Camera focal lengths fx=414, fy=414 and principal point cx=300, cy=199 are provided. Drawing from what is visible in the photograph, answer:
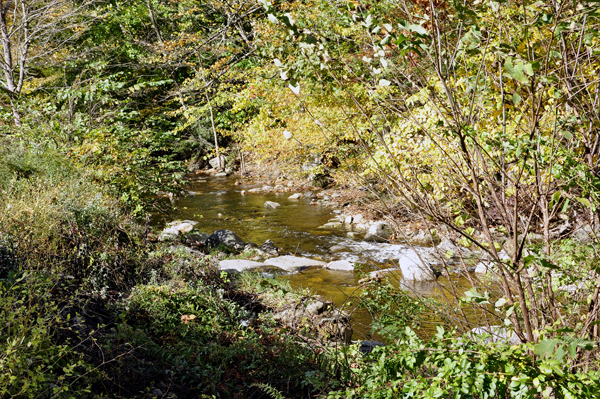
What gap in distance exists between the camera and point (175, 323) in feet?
13.7

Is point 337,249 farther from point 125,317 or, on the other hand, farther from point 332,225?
point 125,317

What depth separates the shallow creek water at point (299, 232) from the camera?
6648 millimetres

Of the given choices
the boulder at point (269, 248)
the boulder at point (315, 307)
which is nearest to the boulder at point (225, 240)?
the boulder at point (269, 248)

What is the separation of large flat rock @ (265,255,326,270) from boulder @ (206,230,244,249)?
1289mm

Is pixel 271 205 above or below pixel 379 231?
above

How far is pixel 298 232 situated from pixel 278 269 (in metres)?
2.93

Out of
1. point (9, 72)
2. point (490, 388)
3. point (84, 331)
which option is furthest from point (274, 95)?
point (490, 388)

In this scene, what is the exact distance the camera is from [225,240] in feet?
29.8

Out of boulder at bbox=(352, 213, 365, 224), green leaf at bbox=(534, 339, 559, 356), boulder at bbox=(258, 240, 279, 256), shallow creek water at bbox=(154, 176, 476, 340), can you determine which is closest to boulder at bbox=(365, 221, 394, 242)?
shallow creek water at bbox=(154, 176, 476, 340)

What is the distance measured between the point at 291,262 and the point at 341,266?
37.6 inches

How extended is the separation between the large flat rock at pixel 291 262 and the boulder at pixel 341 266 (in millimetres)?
199

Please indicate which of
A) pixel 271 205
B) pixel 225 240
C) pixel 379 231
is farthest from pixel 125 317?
pixel 271 205

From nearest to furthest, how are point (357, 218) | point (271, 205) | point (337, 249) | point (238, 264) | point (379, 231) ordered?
point (238, 264)
point (337, 249)
point (379, 231)
point (357, 218)
point (271, 205)

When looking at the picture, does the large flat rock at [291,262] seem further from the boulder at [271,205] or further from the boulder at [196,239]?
the boulder at [271,205]
